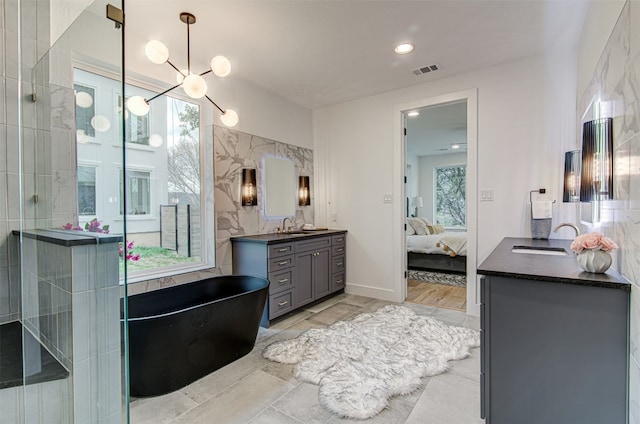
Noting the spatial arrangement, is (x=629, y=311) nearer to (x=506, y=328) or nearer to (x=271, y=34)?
(x=506, y=328)

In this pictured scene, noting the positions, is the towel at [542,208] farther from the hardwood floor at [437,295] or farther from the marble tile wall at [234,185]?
the marble tile wall at [234,185]

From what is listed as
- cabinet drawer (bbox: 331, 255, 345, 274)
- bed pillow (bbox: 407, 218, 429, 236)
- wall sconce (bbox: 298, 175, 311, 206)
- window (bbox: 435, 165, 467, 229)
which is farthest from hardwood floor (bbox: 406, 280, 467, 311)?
window (bbox: 435, 165, 467, 229)

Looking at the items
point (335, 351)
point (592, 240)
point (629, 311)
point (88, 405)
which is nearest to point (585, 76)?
point (592, 240)

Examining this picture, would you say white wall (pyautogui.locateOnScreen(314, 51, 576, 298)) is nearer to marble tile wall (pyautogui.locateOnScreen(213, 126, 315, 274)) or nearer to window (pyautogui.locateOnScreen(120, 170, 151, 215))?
marble tile wall (pyautogui.locateOnScreen(213, 126, 315, 274))

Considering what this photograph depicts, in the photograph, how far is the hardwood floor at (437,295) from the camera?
387 cm

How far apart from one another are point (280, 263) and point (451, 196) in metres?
6.73

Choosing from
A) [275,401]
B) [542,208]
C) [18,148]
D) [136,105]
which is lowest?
[275,401]

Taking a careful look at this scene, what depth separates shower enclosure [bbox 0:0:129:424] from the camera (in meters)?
1.25

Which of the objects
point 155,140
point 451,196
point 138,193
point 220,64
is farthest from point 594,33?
point 451,196

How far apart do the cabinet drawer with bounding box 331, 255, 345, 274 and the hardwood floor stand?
0.97 m

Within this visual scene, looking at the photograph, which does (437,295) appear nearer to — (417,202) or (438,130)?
(438,130)

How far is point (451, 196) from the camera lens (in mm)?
8586

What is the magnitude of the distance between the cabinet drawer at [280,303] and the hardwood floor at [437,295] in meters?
1.62

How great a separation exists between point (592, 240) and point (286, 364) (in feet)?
6.91
